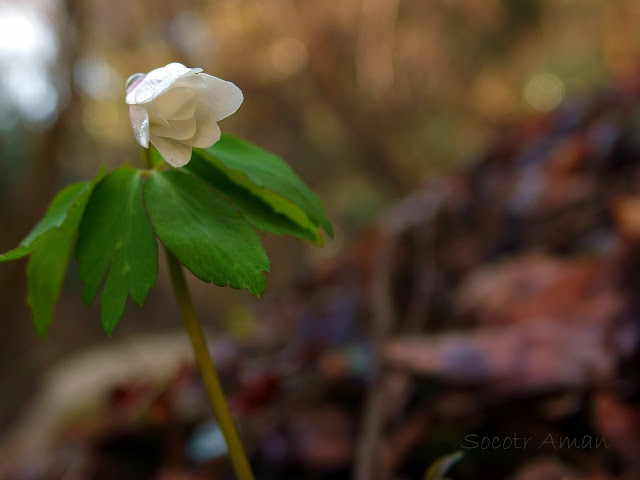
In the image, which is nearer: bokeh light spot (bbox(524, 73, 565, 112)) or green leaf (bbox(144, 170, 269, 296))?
green leaf (bbox(144, 170, 269, 296))

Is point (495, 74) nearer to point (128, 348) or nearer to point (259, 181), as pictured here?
point (128, 348)

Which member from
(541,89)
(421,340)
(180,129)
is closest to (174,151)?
(180,129)

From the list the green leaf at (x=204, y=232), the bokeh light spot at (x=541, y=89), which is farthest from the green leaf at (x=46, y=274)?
the bokeh light spot at (x=541, y=89)

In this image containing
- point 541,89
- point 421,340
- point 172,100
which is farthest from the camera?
point 541,89

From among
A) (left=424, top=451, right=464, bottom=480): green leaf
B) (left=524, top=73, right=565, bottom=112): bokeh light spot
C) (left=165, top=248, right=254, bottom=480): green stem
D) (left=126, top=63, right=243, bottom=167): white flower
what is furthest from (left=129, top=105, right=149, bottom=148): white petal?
(left=524, top=73, right=565, bottom=112): bokeh light spot

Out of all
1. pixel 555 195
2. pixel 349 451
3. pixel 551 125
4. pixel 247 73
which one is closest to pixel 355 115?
pixel 247 73

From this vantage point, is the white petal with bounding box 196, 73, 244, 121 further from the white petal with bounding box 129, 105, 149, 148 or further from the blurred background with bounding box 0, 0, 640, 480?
the blurred background with bounding box 0, 0, 640, 480

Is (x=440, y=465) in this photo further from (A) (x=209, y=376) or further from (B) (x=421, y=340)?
(B) (x=421, y=340)
